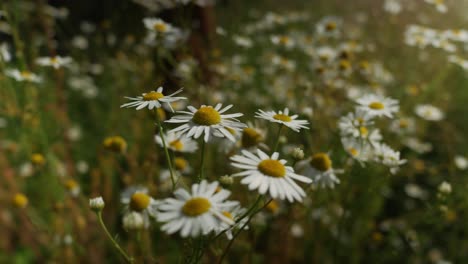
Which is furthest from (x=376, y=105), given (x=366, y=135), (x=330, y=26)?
(x=330, y=26)

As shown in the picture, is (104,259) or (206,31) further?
(206,31)

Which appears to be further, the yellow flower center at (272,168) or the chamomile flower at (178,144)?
the chamomile flower at (178,144)

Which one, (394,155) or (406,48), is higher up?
(394,155)

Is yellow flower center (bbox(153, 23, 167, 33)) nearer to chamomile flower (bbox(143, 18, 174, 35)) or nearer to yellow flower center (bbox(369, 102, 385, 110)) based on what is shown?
chamomile flower (bbox(143, 18, 174, 35))

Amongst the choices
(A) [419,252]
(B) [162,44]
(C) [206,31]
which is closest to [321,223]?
(A) [419,252]

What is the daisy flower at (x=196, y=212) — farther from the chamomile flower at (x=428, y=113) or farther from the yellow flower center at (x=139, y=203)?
the chamomile flower at (x=428, y=113)

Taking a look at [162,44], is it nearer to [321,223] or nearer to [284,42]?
[284,42]

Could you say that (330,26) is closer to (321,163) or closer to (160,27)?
(160,27)

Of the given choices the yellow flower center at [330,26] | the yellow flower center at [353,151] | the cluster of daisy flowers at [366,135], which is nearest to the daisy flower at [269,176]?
the cluster of daisy flowers at [366,135]
